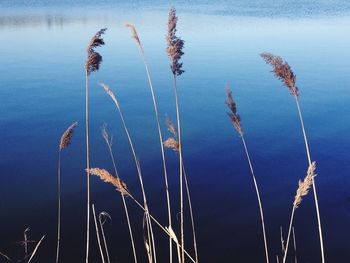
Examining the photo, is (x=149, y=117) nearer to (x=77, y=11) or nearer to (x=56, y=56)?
(x=56, y=56)

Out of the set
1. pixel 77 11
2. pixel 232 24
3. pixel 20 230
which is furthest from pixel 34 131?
pixel 77 11

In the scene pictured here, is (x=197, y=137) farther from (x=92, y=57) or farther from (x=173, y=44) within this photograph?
(x=173, y=44)

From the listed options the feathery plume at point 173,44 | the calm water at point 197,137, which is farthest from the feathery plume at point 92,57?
the calm water at point 197,137

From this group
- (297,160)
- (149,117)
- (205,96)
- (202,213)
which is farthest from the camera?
(205,96)

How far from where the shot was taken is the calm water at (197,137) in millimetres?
7367

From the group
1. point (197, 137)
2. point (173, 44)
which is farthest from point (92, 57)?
point (197, 137)

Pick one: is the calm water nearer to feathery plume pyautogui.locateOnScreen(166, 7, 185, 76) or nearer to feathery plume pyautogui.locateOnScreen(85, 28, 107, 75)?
feathery plume pyautogui.locateOnScreen(85, 28, 107, 75)

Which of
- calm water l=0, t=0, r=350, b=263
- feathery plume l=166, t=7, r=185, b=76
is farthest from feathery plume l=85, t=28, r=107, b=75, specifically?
calm water l=0, t=0, r=350, b=263

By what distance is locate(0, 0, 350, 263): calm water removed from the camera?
737cm

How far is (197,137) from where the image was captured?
11406 millimetres

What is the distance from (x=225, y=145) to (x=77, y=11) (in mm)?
29736

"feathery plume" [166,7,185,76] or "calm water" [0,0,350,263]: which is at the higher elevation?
"feathery plume" [166,7,185,76]

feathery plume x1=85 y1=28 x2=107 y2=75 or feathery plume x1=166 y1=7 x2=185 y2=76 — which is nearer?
feathery plume x1=166 y1=7 x2=185 y2=76

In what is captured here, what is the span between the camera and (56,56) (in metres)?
20.4
